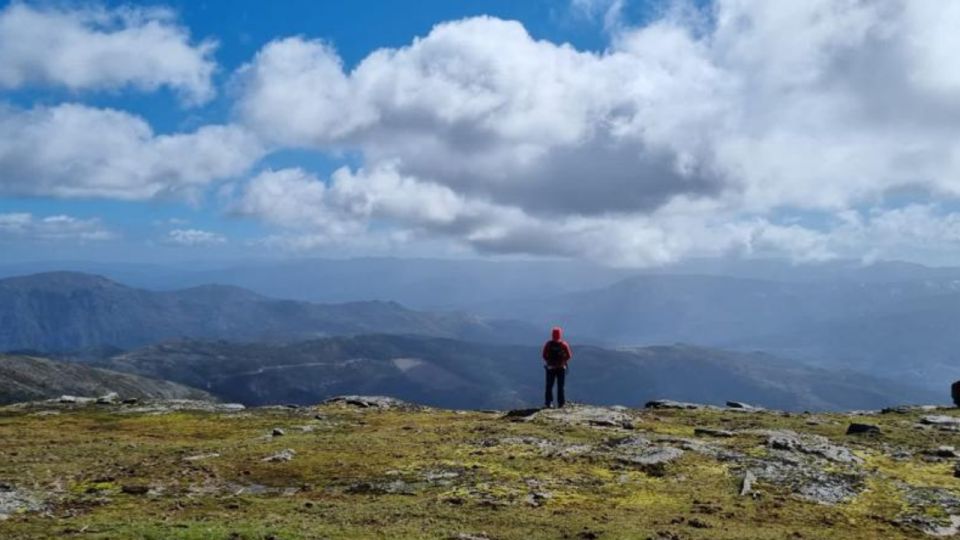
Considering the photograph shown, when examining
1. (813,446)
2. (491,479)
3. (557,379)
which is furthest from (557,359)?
(491,479)

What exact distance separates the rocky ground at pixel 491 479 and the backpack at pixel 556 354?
5.84 meters

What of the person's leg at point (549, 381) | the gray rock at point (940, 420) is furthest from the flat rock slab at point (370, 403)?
the gray rock at point (940, 420)

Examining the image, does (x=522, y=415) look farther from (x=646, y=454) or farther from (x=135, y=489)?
(x=135, y=489)

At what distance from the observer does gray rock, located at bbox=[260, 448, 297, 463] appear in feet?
108

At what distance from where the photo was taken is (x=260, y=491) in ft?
91.4

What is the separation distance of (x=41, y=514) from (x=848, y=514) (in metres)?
27.8

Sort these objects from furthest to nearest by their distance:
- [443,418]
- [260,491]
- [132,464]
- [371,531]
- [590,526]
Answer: [443,418] < [132,464] < [260,491] < [590,526] < [371,531]

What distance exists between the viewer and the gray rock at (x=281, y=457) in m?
33.0

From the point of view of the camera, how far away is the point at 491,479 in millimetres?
29000

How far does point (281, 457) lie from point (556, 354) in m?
24.2

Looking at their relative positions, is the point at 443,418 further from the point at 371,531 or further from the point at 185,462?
the point at 371,531

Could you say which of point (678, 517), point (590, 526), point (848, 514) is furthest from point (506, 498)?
point (848, 514)

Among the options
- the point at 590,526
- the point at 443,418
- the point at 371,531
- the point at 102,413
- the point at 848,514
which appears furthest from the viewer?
the point at 102,413

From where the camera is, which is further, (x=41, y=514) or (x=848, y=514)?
(x=848, y=514)
